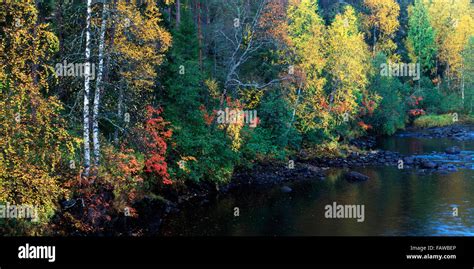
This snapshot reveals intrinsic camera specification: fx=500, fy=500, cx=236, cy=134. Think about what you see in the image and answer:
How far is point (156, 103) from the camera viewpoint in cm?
3056

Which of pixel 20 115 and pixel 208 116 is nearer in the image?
pixel 20 115

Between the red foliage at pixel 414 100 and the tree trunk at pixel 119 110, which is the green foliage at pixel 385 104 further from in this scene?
the tree trunk at pixel 119 110

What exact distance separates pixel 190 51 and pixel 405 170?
62.6ft

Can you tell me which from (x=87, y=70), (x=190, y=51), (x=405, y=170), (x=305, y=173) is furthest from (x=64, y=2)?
(x=405, y=170)

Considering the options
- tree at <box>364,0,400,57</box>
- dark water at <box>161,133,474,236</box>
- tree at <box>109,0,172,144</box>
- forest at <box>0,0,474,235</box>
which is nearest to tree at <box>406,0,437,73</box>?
tree at <box>364,0,400,57</box>

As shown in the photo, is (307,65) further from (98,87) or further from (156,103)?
(98,87)

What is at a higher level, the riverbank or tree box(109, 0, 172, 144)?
tree box(109, 0, 172, 144)

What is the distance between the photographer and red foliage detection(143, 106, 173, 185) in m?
27.5

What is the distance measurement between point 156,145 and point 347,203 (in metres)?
11.6

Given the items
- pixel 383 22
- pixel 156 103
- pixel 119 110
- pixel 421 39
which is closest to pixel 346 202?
pixel 156 103

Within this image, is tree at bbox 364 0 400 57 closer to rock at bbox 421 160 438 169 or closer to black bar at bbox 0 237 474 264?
rock at bbox 421 160 438 169

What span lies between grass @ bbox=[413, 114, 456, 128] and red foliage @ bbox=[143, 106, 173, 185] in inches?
1859

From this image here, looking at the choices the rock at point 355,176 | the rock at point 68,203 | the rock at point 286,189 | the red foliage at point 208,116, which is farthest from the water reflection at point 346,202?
the red foliage at point 208,116

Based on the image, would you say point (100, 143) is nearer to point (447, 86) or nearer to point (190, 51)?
point (190, 51)
